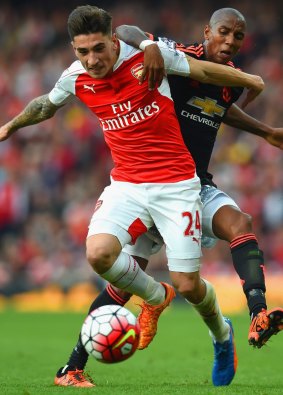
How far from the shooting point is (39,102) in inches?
298

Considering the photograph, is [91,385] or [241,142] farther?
[241,142]

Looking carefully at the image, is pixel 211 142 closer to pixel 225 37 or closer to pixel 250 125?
pixel 250 125

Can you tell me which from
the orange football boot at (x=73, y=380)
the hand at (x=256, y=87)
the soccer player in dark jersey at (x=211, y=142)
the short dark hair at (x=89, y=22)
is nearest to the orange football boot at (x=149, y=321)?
the soccer player in dark jersey at (x=211, y=142)

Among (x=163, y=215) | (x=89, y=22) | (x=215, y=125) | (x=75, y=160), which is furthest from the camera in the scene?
(x=75, y=160)

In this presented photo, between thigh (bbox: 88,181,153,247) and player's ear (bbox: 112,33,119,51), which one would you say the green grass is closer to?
thigh (bbox: 88,181,153,247)

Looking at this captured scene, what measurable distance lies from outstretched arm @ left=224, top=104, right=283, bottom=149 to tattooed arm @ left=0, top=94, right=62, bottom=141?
4.64 ft

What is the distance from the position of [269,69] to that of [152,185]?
12.7 meters

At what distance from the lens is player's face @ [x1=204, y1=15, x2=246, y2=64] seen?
7367 mm

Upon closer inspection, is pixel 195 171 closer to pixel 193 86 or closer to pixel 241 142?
pixel 193 86

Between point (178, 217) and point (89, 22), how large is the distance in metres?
1.50

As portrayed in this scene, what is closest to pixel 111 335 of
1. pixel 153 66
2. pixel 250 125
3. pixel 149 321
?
pixel 149 321

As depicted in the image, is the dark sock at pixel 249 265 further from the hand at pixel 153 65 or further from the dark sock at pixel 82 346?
the hand at pixel 153 65

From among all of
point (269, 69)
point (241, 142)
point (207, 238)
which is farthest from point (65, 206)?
point (207, 238)

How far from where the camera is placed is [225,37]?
7359 mm
